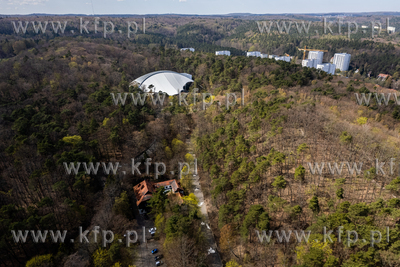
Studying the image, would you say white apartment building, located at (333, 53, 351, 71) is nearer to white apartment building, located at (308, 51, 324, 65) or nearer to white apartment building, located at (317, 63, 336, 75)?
white apartment building, located at (308, 51, 324, 65)

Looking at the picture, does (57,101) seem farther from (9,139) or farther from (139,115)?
(139,115)

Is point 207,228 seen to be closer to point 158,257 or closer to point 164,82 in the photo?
point 158,257

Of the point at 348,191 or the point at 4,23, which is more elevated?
the point at 4,23

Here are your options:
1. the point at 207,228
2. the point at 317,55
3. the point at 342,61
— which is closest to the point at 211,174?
the point at 207,228

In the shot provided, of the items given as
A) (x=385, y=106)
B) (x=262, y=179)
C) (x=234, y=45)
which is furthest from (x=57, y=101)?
(x=234, y=45)

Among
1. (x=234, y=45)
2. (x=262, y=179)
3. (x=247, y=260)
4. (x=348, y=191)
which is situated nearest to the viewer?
(x=247, y=260)

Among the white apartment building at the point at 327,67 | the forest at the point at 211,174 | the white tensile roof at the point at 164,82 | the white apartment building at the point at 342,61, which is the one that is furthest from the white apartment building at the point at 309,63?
the white tensile roof at the point at 164,82
